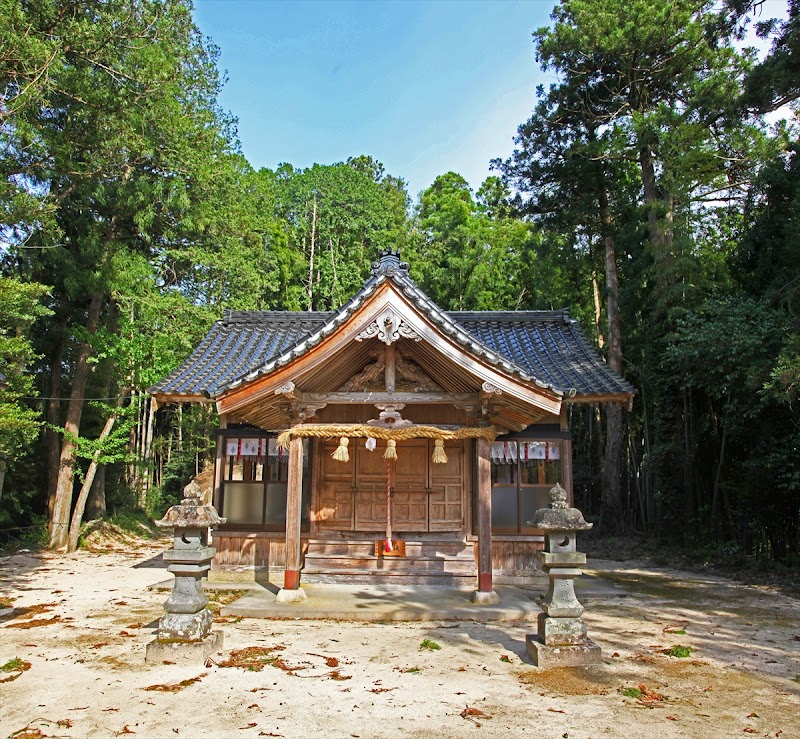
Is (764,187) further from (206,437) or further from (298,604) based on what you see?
(206,437)

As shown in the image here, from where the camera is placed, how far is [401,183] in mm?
42625

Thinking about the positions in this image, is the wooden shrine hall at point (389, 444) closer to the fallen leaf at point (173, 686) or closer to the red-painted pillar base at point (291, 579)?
the red-painted pillar base at point (291, 579)

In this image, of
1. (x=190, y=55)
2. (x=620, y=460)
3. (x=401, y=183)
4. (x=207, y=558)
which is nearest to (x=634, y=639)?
(x=207, y=558)

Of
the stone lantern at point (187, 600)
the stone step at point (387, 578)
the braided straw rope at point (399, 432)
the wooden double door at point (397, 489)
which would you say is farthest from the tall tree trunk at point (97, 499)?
the stone lantern at point (187, 600)

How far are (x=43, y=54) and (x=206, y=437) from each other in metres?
20.6

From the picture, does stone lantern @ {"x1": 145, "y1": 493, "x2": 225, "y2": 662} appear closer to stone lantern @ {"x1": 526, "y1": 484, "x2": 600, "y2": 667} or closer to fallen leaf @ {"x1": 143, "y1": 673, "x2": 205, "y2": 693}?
fallen leaf @ {"x1": 143, "y1": 673, "x2": 205, "y2": 693}

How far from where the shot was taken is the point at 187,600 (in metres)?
6.33

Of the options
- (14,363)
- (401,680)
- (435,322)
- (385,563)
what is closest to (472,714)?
(401,680)

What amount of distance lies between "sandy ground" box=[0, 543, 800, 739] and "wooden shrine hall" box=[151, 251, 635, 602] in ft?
6.93

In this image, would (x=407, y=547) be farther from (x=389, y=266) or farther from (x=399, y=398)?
(x=389, y=266)

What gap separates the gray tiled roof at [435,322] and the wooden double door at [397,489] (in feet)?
7.65

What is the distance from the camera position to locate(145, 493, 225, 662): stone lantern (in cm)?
616

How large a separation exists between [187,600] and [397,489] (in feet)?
16.8

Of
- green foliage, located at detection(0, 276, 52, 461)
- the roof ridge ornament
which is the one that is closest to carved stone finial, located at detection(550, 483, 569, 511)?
the roof ridge ornament
